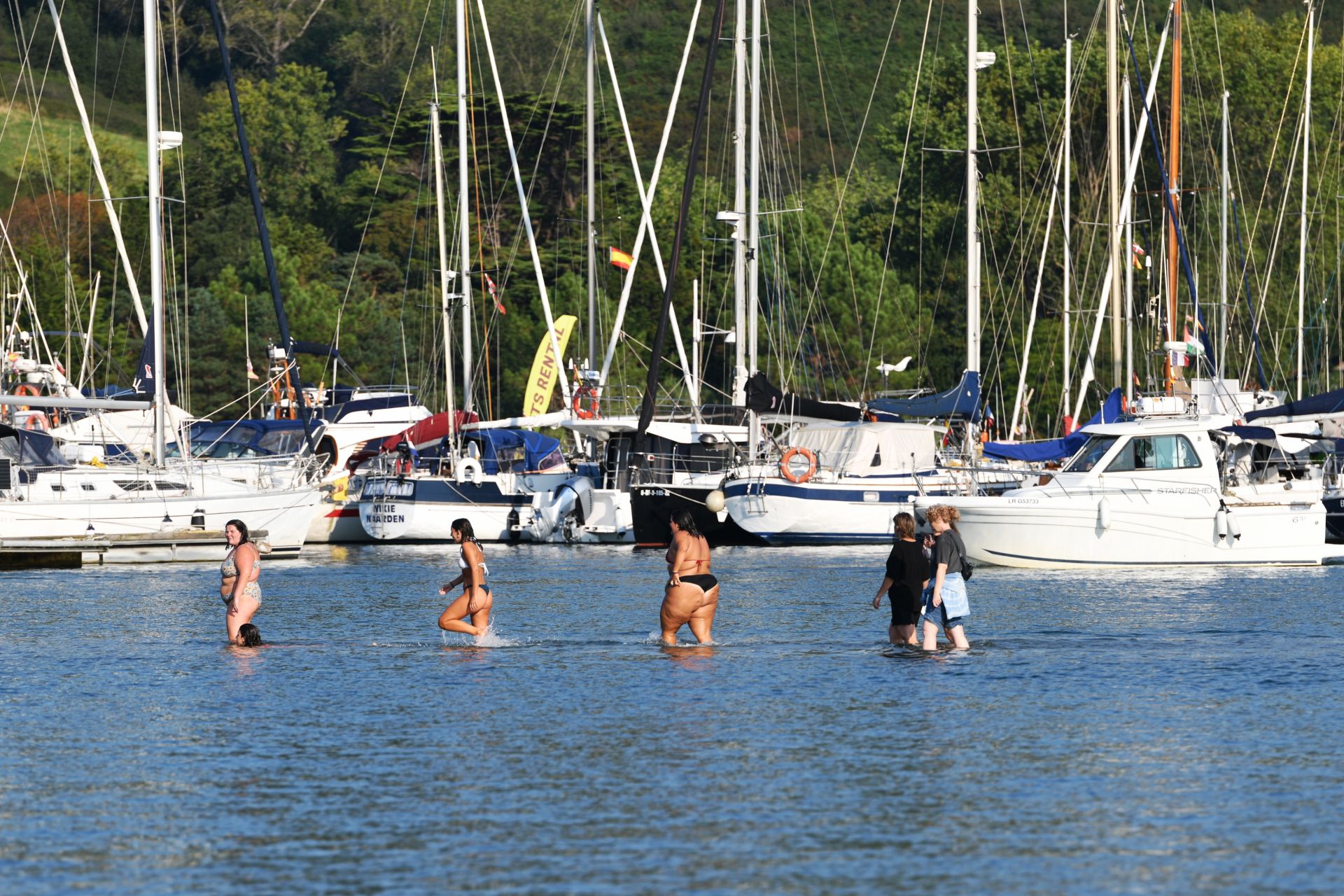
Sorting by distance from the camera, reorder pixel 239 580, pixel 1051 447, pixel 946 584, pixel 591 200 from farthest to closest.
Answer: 1. pixel 591 200
2. pixel 1051 447
3. pixel 239 580
4. pixel 946 584

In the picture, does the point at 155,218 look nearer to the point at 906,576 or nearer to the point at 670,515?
the point at 670,515

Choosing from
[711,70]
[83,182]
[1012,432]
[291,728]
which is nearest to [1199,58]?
[1012,432]

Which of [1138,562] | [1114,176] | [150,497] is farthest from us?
[1114,176]

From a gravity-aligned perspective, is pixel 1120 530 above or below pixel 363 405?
below

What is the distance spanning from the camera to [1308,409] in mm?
40062

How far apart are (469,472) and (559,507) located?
2196 mm

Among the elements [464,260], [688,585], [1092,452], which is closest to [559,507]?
[464,260]

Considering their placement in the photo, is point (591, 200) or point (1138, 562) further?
point (591, 200)

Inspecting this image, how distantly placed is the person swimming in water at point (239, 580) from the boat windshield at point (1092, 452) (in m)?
15.9

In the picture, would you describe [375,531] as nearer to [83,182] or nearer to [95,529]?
[95,529]

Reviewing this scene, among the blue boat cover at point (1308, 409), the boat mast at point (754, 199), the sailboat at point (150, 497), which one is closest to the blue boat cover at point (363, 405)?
the boat mast at point (754, 199)

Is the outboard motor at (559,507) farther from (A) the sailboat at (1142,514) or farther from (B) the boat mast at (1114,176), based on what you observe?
(A) the sailboat at (1142,514)

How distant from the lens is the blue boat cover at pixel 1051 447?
40.1 metres

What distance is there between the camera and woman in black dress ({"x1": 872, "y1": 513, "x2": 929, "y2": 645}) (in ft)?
73.3
